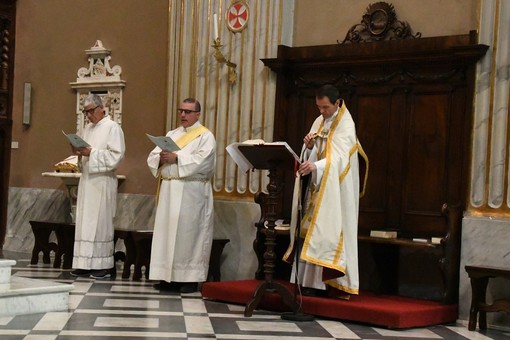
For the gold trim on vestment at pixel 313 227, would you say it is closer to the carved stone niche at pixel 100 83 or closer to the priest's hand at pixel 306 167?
the priest's hand at pixel 306 167

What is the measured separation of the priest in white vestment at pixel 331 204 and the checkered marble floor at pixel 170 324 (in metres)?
0.40

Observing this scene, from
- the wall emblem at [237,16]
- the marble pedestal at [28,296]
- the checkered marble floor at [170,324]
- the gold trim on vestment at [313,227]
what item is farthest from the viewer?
the wall emblem at [237,16]

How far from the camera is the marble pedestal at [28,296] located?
6.62 meters

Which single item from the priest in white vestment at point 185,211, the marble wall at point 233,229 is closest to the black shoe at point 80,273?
the priest in white vestment at point 185,211

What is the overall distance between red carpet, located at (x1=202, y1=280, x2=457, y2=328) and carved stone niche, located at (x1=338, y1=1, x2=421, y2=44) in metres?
2.27

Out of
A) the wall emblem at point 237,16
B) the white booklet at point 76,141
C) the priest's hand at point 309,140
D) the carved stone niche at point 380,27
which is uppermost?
the wall emblem at point 237,16

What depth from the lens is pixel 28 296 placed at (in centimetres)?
678

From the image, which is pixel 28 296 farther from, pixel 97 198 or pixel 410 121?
pixel 410 121

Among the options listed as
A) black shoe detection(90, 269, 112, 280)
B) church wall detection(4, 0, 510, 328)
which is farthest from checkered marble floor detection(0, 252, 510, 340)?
church wall detection(4, 0, 510, 328)

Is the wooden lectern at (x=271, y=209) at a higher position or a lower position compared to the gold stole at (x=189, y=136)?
lower

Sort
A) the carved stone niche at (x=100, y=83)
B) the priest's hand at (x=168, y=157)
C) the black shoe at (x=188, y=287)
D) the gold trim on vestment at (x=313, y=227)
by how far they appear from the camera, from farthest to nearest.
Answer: the carved stone niche at (x=100, y=83), the black shoe at (x=188, y=287), the priest's hand at (x=168, y=157), the gold trim on vestment at (x=313, y=227)

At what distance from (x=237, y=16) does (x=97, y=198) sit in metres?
2.29

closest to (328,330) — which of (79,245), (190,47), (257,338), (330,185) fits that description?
(257,338)

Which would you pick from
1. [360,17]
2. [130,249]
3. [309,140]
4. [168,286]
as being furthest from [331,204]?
[130,249]
